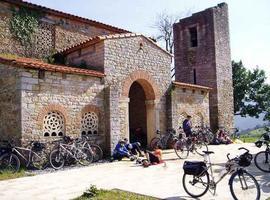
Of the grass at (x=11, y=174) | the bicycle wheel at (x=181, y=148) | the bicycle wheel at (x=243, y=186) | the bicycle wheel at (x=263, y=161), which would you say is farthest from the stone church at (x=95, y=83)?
the bicycle wheel at (x=243, y=186)

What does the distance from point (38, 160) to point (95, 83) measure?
375cm

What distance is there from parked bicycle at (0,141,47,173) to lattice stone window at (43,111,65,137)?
687 millimetres

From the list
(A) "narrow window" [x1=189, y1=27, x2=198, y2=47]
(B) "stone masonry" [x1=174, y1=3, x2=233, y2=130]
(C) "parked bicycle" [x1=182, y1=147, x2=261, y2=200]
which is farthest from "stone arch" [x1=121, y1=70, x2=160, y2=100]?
(A) "narrow window" [x1=189, y1=27, x2=198, y2=47]

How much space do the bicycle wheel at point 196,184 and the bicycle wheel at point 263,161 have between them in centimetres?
334

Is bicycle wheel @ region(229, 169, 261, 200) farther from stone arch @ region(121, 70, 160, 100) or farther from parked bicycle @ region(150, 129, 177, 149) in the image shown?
parked bicycle @ region(150, 129, 177, 149)

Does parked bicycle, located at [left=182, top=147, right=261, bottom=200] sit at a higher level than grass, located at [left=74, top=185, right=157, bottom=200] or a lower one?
higher

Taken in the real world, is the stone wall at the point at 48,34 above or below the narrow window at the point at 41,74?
above

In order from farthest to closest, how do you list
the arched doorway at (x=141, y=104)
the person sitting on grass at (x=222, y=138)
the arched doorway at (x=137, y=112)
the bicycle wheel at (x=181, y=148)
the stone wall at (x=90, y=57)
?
the person sitting on grass at (x=222, y=138) → the arched doorway at (x=137, y=112) → the arched doorway at (x=141, y=104) → the stone wall at (x=90, y=57) → the bicycle wheel at (x=181, y=148)

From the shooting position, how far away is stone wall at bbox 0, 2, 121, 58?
14085mm

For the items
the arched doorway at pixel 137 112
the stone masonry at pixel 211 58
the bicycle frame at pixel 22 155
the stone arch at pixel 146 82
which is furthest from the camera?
the stone masonry at pixel 211 58

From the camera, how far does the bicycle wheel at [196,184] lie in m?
6.30

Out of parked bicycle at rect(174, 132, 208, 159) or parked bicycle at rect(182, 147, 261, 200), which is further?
parked bicycle at rect(174, 132, 208, 159)

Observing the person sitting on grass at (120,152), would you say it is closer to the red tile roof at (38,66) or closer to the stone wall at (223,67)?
the red tile roof at (38,66)

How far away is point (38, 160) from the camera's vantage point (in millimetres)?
10586
